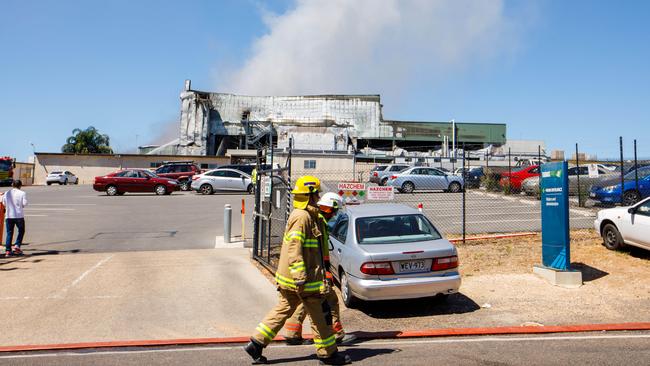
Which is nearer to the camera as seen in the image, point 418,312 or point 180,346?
point 180,346

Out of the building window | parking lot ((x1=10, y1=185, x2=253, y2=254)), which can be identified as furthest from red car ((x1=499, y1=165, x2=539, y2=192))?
the building window

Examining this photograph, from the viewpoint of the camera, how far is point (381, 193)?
501 inches

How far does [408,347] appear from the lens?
5949 mm

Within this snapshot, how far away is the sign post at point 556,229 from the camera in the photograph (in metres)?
8.97

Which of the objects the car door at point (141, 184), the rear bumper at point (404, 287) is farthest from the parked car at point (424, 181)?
the rear bumper at point (404, 287)

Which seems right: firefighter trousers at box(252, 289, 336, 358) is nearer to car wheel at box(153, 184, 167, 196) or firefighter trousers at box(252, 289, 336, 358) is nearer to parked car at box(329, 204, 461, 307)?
parked car at box(329, 204, 461, 307)

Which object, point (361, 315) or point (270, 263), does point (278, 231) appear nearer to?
point (270, 263)

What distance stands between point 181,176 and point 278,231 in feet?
74.9

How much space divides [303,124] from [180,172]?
34.8 meters

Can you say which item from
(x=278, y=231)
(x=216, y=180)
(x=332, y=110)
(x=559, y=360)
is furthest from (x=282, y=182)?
(x=332, y=110)

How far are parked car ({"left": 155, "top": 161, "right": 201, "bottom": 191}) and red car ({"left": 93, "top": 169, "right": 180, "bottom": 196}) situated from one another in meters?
3.63

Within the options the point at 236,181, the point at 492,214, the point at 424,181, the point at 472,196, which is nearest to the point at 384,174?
the point at 424,181

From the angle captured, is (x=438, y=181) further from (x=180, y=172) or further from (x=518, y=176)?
(x=180, y=172)

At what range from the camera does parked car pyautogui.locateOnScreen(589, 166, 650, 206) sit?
15.9 metres
